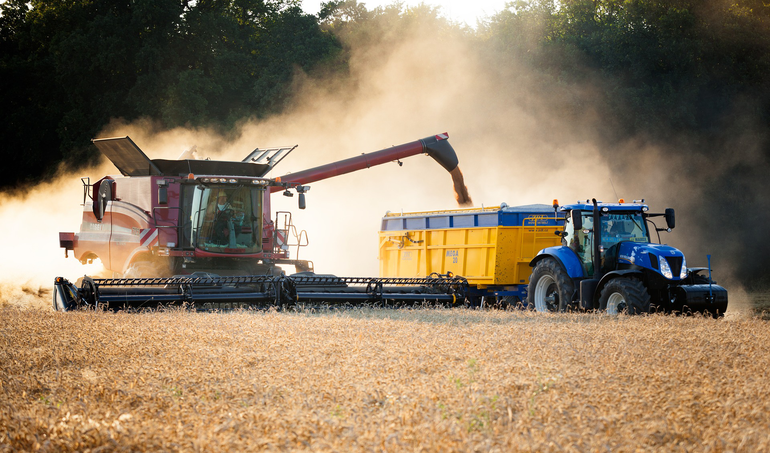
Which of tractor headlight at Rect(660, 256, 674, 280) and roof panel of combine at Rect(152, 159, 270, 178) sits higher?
roof panel of combine at Rect(152, 159, 270, 178)

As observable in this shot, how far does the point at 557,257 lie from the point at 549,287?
717mm

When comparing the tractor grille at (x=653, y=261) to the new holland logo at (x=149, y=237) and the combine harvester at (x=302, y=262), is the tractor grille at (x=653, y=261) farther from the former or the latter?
the new holland logo at (x=149, y=237)

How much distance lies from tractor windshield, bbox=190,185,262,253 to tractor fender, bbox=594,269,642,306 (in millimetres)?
5848

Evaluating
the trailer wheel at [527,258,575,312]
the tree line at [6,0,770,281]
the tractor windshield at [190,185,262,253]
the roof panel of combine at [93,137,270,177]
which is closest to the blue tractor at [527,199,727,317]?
the trailer wheel at [527,258,575,312]

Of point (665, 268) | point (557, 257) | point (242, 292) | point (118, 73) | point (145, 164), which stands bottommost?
point (242, 292)

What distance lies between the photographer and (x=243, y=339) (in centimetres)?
741

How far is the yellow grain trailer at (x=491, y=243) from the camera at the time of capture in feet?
43.9

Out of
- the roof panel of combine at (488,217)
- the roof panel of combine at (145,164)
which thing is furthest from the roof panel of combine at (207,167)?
the roof panel of combine at (488,217)

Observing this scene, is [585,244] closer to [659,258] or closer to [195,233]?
[659,258]

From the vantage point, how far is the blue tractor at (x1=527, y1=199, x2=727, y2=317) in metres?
9.91

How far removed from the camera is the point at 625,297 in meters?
9.78

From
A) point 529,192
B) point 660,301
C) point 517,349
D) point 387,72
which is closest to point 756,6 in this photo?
point 529,192

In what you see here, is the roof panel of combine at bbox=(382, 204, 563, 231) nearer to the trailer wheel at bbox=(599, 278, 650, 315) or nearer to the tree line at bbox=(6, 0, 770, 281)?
the trailer wheel at bbox=(599, 278, 650, 315)

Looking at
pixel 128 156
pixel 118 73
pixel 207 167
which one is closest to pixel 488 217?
pixel 207 167
